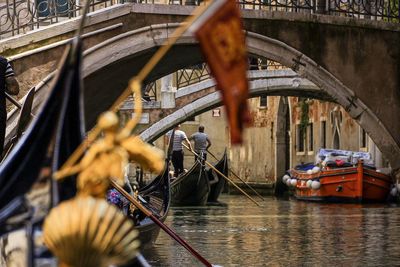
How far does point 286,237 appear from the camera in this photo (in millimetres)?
7746

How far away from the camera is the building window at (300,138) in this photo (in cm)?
1933

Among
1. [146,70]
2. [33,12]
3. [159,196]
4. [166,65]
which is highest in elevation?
[33,12]

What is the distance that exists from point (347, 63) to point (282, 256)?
3.92m

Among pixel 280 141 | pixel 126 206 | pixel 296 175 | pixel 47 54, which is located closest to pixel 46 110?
pixel 126 206

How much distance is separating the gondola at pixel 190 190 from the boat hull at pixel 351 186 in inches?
46.8

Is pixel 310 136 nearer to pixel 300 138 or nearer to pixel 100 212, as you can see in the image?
pixel 300 138

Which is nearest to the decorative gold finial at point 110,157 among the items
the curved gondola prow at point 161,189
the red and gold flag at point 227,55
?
the red and gold flag at point 227,55

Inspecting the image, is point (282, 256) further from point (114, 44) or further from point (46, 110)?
point (46, 110)

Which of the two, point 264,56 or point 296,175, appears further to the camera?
point 296,175

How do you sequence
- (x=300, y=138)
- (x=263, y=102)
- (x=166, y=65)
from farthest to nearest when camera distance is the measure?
(x=263, y=102) < (x=300, y=138) < (x=166, y=65)

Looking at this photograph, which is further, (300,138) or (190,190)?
(300,138)

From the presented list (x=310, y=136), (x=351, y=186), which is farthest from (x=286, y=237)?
(x=310, y=136)

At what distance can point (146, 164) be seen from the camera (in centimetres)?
253

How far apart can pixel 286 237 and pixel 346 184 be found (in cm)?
571
